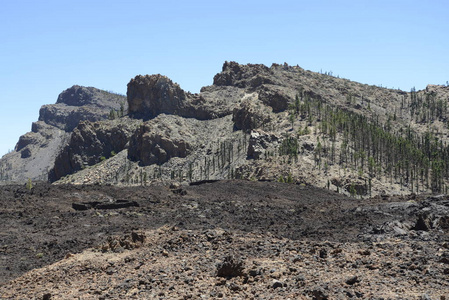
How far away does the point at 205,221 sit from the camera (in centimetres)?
2975

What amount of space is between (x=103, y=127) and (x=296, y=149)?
7357 centimetres

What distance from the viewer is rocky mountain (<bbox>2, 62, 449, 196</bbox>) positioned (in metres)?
96.5

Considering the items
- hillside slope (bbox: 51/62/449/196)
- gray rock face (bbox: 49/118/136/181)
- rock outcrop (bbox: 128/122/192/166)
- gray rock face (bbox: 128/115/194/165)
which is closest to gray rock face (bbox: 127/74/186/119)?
hillside slope (bbox: 51/62/449/196)

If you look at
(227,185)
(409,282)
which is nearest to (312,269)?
(409,282)

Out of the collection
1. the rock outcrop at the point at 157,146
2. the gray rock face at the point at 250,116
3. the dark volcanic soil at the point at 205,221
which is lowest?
the dark volcanic soil at the point at 205,221

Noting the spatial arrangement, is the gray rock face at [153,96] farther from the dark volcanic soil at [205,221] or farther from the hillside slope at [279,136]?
the dark volcanic soil at [205,221]

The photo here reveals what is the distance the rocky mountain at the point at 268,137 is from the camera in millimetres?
96500

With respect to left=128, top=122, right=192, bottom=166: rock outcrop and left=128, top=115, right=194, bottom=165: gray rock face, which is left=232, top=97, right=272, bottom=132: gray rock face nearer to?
left=128, top=115, right=194, bottom=165: gray rock face

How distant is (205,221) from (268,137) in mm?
79169

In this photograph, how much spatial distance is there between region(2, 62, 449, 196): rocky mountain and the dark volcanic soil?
43.1 m

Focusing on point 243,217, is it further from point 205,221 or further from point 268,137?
point 268,137

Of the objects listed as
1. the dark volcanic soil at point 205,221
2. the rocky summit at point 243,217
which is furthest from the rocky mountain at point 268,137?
the dark volcanic soil at point 205,221

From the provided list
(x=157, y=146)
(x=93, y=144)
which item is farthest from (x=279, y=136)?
(x=93, y=144)

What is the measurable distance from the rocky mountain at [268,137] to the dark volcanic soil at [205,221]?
4306 cm
